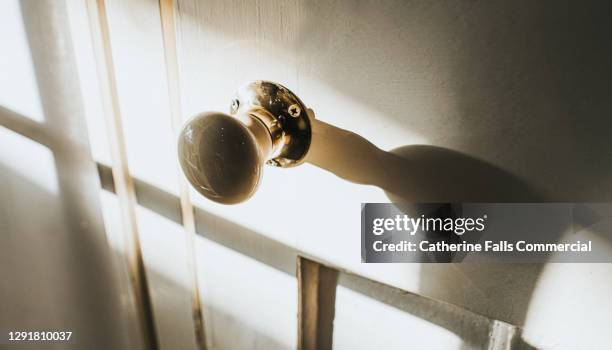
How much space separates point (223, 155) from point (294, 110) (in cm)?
10

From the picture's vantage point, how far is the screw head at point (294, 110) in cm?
30

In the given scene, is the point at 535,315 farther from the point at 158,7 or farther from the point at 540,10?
the point at 158,7

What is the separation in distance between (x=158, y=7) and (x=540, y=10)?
36 cm

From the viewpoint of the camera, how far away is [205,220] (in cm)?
44

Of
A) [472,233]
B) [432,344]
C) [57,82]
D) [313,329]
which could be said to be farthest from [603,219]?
[57,82]

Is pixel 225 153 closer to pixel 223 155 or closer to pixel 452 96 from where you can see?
pixel 223 155

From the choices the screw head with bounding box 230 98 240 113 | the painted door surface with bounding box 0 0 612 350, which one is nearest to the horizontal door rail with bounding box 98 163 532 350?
the painted door surface with bounding box 0 0 612 350

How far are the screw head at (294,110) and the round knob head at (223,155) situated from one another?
0.24 ft

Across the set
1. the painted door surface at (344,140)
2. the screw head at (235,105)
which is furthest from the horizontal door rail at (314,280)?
the screw head at (235,105)

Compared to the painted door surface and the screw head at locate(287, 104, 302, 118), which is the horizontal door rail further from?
the screw head at locate(287, 104, 302, 118)

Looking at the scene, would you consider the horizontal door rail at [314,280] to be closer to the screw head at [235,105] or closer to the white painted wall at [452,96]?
the white painted wall at [452,96]

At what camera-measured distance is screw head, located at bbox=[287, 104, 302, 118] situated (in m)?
0.30

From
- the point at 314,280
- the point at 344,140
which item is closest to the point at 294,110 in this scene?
the point at 344,140

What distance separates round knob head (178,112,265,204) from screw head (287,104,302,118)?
0.07 meters
